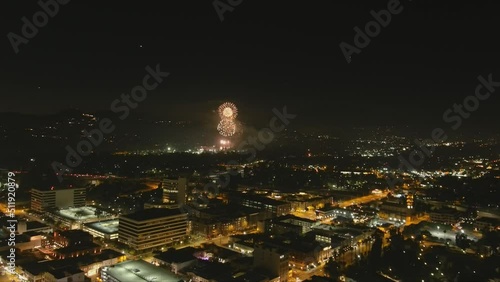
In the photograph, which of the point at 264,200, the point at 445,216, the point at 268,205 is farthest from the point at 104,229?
the point at 445,216

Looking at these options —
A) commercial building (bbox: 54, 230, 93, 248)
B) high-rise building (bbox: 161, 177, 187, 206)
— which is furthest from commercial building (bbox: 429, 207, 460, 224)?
commercial building (bbox: 54, 230, 93, 248)

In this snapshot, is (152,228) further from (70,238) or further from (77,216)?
(77,216)

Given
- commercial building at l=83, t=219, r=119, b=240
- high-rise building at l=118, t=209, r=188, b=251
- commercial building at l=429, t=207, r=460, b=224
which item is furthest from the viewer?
commercial building at l=429, t=207, r=460, b=224

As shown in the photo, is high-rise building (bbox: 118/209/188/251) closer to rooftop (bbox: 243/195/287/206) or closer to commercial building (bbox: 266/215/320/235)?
commercial building (bbox: 266/215/320/235)

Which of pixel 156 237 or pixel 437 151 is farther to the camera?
pixel 437 151

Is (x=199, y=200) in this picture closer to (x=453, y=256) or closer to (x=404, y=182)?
(x=453, y=256)

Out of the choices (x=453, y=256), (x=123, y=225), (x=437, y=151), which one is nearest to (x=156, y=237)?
(x=123, y=225)

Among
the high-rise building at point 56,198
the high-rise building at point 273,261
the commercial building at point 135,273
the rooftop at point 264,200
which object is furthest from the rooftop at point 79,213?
the high-rise building at point 273,261
